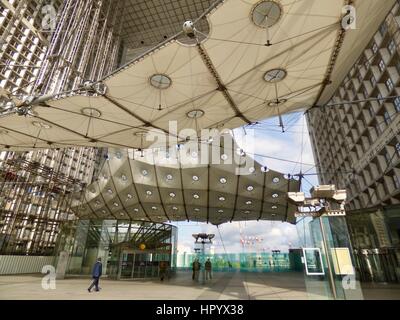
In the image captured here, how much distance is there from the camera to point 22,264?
88.7 feet

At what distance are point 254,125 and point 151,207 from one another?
82.7 feet

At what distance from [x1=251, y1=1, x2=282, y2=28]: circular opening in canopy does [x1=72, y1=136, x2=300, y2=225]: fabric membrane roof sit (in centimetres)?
1851

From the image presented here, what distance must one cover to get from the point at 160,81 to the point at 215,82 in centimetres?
277

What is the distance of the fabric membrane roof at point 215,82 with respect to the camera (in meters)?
9.98

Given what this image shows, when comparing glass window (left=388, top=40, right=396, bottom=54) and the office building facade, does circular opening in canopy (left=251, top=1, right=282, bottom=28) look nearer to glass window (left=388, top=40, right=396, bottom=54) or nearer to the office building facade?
the office building facade

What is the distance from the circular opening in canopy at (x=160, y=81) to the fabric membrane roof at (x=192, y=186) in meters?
15.1

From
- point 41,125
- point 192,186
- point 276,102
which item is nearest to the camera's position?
point 276,102

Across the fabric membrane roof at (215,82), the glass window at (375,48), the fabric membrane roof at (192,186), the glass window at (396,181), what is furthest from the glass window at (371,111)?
the fabric membrane roof at (215,82)

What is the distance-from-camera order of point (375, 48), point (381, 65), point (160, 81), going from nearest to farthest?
1. point (160, 81)
2. point (381, 65)
3. point (375, 48)

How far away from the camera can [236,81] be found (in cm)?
1326

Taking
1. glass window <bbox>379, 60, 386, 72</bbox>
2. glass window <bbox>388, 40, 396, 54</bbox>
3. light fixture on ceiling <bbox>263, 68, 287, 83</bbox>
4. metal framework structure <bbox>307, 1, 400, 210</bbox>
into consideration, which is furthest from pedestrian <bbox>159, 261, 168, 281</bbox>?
glass window <bbox>388, 40, 396, 54</bbox>

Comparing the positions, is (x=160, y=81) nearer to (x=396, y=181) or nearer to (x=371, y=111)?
(x=396, y=181)

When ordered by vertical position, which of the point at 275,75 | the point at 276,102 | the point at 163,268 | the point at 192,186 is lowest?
the point at 163,268

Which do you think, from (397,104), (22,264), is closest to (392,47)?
(397,104)
